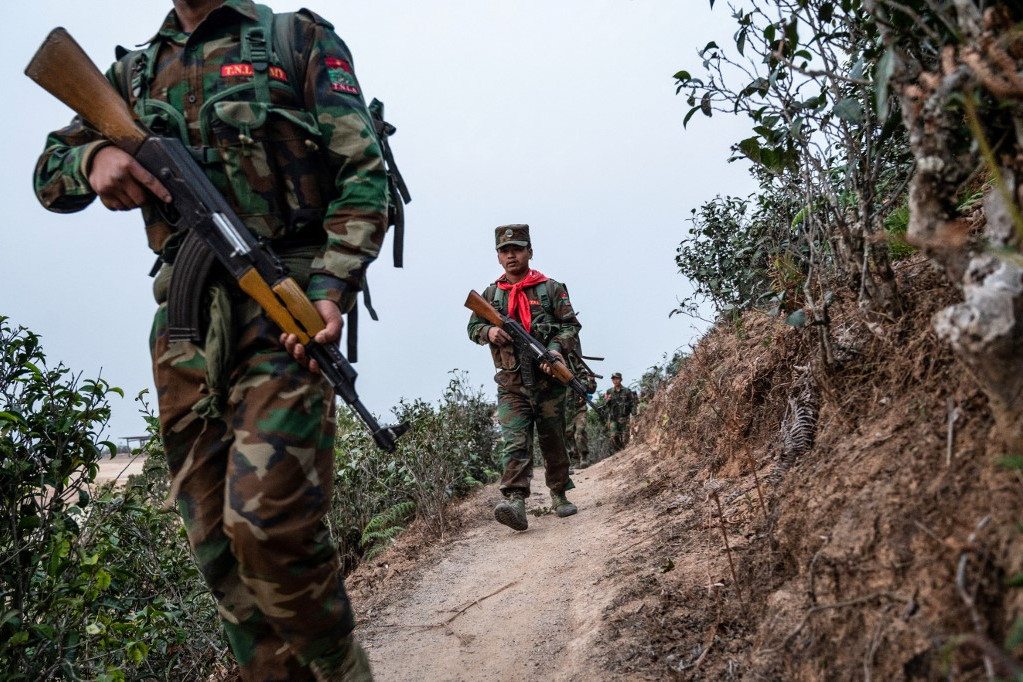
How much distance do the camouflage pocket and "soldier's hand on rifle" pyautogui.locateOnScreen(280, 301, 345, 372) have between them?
13.6 inches

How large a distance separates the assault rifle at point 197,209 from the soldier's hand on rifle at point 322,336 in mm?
19

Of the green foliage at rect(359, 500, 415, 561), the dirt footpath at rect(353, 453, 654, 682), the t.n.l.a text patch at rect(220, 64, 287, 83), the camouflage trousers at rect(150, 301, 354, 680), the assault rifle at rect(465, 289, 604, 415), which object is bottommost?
the dirt footpath at rect(353, 453, 654, 682)

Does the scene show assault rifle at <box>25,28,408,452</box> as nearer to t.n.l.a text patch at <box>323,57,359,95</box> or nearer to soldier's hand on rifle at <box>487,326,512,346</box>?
t.n.l.a text patch at <box>323,57,359,95</box>

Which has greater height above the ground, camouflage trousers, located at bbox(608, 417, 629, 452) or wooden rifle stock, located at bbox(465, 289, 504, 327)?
wooden rifle stock, located at bbox(465, 289, 504, 327)

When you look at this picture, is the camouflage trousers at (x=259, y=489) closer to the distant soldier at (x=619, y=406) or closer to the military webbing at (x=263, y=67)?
the military webbing at (x=263, y=67)

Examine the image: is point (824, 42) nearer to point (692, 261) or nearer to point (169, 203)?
point (169, 203)

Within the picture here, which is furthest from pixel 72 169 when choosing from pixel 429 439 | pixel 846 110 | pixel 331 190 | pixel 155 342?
pixel 429 439

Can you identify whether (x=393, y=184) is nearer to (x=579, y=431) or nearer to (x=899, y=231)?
(x=899, y=231)

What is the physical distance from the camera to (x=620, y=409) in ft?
51.1

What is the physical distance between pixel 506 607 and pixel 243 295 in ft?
7.48

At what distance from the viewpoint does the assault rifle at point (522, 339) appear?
5.60 meters

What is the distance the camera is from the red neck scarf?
604cm

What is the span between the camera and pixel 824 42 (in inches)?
104

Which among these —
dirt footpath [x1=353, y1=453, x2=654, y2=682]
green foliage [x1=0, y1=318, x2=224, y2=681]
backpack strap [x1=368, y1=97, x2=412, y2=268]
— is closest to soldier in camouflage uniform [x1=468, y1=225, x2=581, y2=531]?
dirt footpath [x1=353, y1=453, x2=654, y2=682]
